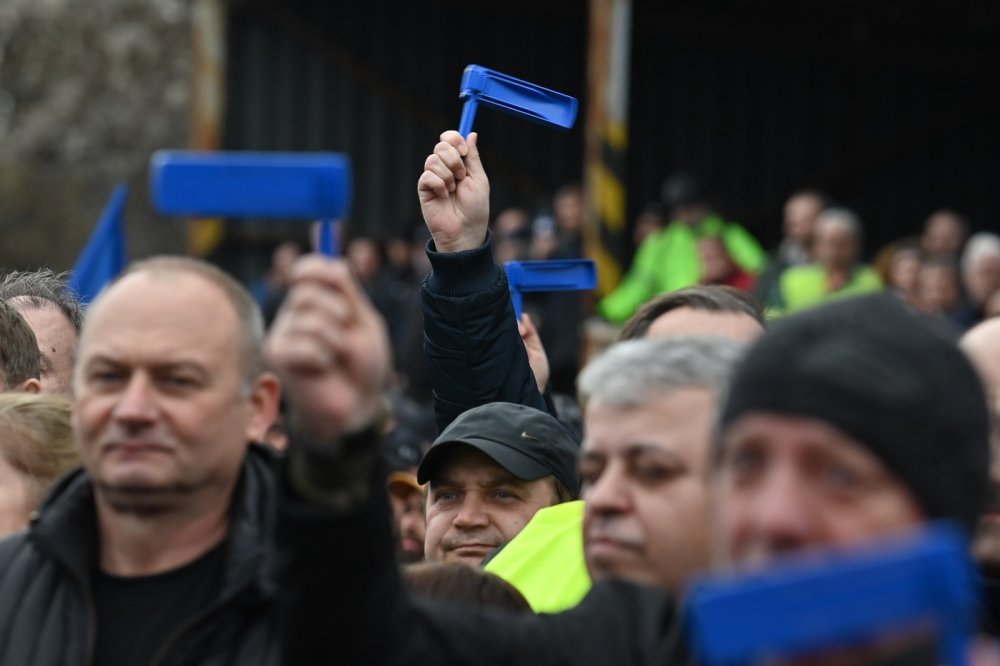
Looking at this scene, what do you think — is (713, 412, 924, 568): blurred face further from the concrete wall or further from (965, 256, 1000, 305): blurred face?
the concrete wall

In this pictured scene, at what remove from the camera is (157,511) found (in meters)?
2.62

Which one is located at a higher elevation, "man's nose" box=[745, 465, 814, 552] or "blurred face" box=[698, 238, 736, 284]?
"blurred face" box=[698, 238, 736, 284]

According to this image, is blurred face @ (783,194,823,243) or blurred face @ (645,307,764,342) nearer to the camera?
blurred face @ (645,307,764,342)

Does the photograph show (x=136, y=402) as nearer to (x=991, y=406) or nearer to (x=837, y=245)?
(x=991, y=406)

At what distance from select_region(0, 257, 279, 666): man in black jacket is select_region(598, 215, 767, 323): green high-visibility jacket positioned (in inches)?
347

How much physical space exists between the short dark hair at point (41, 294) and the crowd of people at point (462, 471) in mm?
1116

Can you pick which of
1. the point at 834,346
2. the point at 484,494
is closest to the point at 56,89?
the point at 484,494

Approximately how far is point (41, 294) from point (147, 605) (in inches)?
92.6

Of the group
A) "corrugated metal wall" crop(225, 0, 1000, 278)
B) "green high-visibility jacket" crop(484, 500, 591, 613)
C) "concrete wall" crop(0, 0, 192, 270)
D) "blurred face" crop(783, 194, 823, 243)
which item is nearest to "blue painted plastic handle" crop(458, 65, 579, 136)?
"green high-visibility jacket" crop(484, 500, 591, 613)

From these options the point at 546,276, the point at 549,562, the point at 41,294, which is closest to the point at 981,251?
the point at 546,276

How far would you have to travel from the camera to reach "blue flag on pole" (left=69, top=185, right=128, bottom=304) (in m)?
6.80

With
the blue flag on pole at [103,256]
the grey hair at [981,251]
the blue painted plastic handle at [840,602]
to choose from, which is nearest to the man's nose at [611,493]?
the blue painted plastic handle at [840,602]

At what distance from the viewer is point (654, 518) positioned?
248 centimetres

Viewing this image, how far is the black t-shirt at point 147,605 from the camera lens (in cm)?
257
